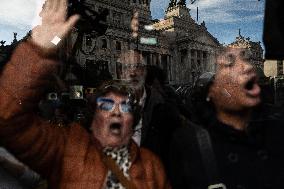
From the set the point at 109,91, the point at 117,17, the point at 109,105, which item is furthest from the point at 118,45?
the point at 109,105

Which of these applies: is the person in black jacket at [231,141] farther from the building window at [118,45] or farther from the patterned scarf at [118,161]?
the building window at [118,45]

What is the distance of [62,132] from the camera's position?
2.30 m

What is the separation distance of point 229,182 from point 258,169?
21 cm

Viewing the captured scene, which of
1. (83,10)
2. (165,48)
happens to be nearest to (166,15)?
(165,48)

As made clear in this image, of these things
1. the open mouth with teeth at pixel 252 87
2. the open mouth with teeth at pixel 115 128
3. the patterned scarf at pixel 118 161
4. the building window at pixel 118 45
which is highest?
the building window at pixel 118 45

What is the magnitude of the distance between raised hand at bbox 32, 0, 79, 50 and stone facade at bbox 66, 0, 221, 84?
4141 cm

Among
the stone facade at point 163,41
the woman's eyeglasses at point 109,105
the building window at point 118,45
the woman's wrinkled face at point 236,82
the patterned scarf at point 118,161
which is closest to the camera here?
the patterned scarf at point 118,161

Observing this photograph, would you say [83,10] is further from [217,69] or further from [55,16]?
[55,16]

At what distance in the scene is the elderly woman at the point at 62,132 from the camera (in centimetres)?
187

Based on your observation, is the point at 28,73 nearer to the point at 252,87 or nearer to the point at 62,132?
the point at 62,132

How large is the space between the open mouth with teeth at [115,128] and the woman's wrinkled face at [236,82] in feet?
2.41

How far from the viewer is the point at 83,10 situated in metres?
5.45

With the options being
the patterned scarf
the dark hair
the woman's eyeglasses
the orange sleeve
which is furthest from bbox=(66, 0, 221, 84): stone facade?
the orange sleeve

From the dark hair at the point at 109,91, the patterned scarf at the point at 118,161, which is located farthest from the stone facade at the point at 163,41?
the patterned scarf at the point at 118,161
